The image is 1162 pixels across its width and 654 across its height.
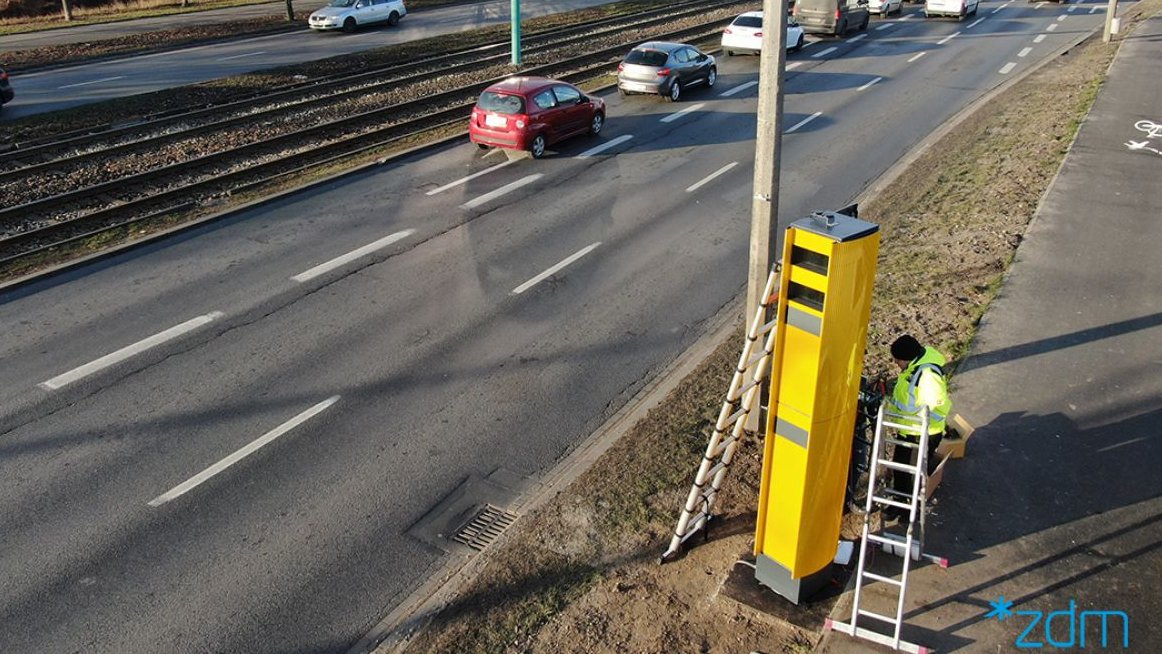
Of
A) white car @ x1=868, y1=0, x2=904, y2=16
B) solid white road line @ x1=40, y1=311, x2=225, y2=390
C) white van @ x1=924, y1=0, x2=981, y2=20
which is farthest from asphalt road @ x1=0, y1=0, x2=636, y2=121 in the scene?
white van @ x1=924, y1=0, x2=981, y2=20

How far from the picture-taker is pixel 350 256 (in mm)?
14625

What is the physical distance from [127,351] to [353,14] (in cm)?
2974

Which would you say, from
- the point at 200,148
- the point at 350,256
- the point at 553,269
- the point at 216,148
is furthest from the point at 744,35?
the point at 350,256

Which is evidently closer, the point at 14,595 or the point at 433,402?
the point at 14,595

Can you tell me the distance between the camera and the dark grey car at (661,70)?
24.8m

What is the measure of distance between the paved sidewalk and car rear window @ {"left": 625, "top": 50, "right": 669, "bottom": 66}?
12707 millimetres

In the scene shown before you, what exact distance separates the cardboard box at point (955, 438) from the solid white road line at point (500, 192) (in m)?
10.5

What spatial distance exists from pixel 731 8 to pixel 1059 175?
2929cm

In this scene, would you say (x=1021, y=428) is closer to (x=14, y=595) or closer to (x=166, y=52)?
(x=14, y=595)

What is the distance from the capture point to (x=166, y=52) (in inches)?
1318

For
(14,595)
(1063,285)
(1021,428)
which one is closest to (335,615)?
(14,595)

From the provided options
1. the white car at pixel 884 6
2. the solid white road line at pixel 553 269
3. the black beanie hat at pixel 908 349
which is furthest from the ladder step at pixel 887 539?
the white car at pixel 884 6

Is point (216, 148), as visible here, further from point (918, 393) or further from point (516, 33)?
point (918, 393)

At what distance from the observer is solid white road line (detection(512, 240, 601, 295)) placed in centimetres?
1349
